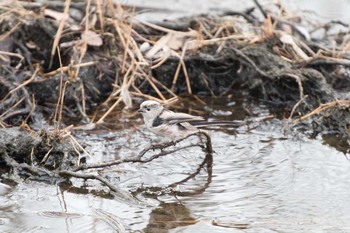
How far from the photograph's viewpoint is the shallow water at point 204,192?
463cm

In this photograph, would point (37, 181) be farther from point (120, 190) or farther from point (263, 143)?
point (263, 143)

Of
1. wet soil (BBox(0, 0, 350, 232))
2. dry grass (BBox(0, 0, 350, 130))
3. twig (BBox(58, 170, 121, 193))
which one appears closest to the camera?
wet soil (BBox(0, 0, 350, 232))

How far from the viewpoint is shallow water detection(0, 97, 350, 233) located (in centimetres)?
463

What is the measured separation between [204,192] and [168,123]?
68cm

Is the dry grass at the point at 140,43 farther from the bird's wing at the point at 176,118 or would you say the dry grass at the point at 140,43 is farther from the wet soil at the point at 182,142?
the bird's wing at the point at 176,118

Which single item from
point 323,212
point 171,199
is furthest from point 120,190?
point 323,212

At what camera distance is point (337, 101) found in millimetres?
6188

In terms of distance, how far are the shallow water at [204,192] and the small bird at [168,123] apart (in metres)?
0.23

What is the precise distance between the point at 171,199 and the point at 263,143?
1313 millimetres

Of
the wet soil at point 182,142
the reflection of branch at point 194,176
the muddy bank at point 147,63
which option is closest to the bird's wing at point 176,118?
the reflection of branch at point 194,176

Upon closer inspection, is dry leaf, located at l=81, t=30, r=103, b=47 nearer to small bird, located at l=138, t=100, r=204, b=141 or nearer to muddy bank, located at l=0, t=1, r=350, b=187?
muddy bank, located at l=0, t=1, r=350, b=187

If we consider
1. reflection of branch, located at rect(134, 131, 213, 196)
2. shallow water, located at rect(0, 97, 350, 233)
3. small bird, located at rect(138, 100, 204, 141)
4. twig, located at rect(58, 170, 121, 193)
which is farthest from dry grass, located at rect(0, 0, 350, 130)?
twig, located at rect(58, 170, 121, 193)

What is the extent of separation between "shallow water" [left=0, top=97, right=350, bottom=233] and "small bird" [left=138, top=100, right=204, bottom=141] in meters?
0.23

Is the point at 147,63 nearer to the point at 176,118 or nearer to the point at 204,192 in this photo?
the point at 176,118
